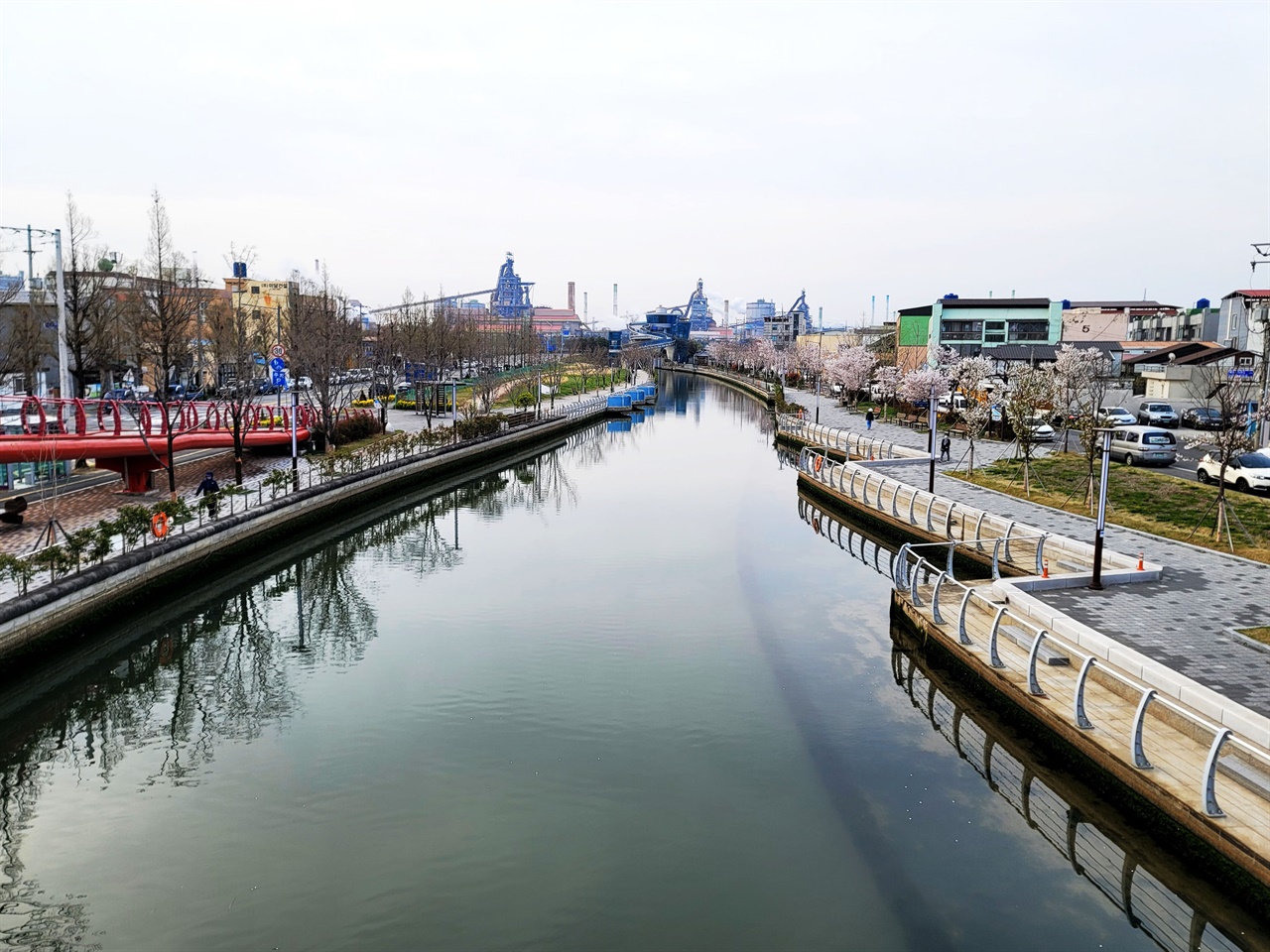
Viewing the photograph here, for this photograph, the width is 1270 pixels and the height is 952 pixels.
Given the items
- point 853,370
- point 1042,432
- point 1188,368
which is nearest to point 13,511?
point 1042,432

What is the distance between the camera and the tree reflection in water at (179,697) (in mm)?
8188

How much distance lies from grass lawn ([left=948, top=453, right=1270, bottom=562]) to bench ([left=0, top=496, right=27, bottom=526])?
20479mm

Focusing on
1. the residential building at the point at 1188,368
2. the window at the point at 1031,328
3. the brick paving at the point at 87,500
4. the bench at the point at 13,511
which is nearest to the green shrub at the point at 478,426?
the brick paving at the point at 87,500

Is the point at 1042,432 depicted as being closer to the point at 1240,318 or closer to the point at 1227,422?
the point at 1227,422

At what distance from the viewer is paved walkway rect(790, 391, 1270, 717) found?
9781 mm

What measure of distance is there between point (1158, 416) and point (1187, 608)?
27244 millimetres

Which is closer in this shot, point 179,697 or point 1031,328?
point 179,697

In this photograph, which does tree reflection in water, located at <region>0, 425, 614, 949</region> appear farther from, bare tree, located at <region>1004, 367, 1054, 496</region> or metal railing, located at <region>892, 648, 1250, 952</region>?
bare tree, located at <region>1004, 367, 1054, 496</region>

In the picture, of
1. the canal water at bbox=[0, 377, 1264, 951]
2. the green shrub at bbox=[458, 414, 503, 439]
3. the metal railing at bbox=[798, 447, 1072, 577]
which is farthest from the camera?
the green shrub at bbox=[458, 414, 503, 439]

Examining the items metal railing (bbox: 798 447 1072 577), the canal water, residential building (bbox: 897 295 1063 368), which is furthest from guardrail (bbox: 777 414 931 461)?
residential building (bbox: 897 295 1063 368)

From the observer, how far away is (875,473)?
1020 inches

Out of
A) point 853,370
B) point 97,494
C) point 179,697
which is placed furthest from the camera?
point 853,370

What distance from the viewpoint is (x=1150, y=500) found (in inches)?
803

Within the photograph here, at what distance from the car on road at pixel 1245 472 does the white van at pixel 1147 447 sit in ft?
10.3
